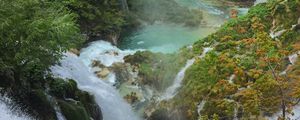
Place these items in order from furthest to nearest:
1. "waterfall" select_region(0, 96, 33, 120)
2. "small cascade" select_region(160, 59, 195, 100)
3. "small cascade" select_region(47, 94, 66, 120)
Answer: "small cascade" select_region(160, 59, 195, 100)
"small cascade" select_region(47, 94, 66, 120)
"waterfall" select_region(0, 96, 33, 120)

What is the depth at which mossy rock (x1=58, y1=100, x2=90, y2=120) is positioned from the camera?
15.1m

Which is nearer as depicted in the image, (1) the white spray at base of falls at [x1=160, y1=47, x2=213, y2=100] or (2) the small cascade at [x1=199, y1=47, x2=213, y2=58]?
(1) the white spray at base of falls at [x1=160, y1=47, x2=213, y2=100]

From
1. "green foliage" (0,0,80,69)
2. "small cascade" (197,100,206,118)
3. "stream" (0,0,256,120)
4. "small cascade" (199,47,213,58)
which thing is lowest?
"stream" (0,0,256,120)

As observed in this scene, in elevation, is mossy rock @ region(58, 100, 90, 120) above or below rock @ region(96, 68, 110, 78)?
above

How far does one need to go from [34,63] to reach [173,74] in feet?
22.4

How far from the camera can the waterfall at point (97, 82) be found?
1814cm

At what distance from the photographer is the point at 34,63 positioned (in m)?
13.2

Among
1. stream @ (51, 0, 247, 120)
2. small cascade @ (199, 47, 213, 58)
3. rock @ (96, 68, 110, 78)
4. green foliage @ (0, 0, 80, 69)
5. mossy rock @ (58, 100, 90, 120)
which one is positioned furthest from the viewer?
rock @ (96, 68, 110, 78)

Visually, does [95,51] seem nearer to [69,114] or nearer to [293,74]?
[69,114]

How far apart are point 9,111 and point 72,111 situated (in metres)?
2.57

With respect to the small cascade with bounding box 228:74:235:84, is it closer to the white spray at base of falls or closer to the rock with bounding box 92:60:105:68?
the white spray at base of falls

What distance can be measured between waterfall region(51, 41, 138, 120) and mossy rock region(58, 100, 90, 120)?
89.2 inches

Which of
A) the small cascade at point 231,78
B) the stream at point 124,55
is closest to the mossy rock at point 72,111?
the stream at point 124,55

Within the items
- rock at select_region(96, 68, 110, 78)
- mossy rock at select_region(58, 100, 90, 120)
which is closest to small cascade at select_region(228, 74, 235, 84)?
mossy rock at select_region(58, 100, 90, 120)
